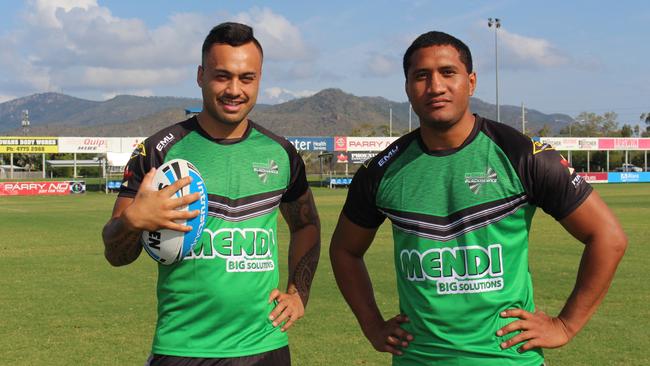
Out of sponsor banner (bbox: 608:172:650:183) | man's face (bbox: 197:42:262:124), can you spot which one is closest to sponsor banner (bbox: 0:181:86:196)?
sponsor banner (bbox: 608:172:650:183)

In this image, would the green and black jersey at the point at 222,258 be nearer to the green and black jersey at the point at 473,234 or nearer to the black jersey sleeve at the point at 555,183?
the green and black jersey at the point at 473,234

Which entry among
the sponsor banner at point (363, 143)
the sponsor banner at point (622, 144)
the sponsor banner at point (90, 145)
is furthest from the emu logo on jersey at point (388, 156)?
the sponsor banner at point (622, 144)

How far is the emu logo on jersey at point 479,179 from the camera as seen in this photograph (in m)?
3.24

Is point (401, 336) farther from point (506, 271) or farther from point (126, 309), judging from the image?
point (126, 309)

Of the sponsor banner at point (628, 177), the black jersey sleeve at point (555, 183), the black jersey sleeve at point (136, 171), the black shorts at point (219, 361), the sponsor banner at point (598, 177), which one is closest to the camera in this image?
the black jersey sleeve at point (555, 183)

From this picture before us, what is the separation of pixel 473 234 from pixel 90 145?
55305mm

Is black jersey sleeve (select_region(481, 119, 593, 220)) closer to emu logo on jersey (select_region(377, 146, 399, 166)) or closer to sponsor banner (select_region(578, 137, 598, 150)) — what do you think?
emu logo on jersey (select_region(377, 146, 399, 166))

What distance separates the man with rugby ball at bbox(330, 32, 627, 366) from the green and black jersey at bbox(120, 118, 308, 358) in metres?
0.81

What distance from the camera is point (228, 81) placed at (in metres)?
3.83

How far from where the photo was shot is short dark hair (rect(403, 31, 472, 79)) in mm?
3279

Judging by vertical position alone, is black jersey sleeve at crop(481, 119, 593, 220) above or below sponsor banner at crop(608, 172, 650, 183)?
above

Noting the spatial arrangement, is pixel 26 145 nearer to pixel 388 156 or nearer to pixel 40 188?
pixel 40 188

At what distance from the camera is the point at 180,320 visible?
3715mm

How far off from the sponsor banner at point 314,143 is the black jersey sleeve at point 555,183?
52.7 meters
